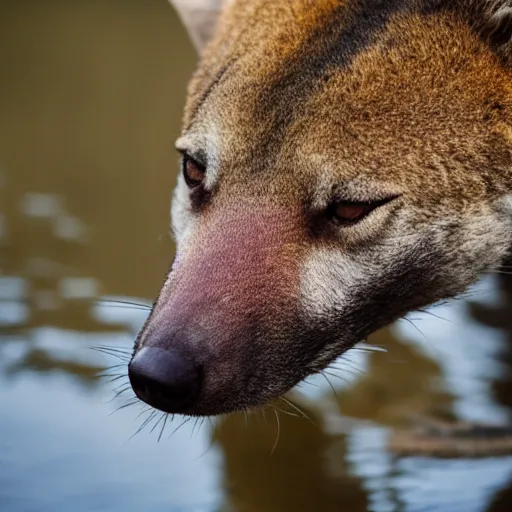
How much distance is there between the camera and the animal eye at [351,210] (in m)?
3.11

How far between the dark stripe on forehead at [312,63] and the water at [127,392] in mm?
1046

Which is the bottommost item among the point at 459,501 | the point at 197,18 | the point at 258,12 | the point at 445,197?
the point at 459,501

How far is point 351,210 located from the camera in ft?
10.2

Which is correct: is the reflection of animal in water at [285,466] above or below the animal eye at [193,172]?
below

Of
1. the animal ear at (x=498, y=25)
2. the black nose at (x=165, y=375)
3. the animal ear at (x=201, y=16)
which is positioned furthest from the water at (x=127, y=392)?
the animal ear at (x=201, y=16)

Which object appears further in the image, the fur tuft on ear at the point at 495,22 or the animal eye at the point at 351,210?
the fur tuft on ear at the point at 495,22

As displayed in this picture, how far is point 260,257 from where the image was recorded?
2996mm

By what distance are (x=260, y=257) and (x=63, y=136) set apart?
14.7 ft

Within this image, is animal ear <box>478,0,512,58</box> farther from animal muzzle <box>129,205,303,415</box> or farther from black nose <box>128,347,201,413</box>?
black nose <box>128,347,201,413</box>

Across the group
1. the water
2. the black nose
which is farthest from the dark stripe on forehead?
the water

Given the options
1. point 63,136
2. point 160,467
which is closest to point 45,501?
point 160,467

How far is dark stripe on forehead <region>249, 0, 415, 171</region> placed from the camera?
3154mm

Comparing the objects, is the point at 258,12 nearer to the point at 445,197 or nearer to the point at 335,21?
the point at 335,21

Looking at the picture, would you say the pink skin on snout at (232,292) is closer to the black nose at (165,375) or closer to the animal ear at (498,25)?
the black nose at (165,375)
